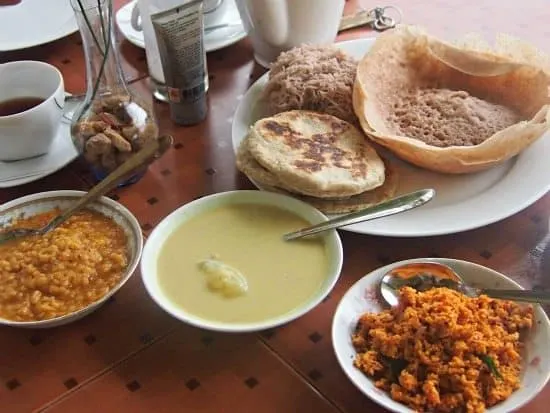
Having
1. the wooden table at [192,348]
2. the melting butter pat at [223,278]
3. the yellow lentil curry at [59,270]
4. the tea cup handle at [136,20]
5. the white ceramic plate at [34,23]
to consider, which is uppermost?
the tea cup handle at [136,20]

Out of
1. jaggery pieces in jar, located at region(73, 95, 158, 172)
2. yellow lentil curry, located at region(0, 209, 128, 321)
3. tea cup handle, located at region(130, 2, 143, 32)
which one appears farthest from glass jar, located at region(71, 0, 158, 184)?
tea cup handle, located at region(130, 2, 143, 32)

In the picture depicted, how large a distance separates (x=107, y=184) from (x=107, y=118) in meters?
0.13

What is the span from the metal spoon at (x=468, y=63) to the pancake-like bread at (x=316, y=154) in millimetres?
255

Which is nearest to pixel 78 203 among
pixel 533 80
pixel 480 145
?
pixel 480 145

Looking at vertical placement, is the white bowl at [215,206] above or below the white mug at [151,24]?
below

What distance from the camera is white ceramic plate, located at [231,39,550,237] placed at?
1.03m

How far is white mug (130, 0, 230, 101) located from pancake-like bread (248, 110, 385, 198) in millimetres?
319

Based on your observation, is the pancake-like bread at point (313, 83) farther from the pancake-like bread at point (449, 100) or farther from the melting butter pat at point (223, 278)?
the melting butter pat at point (223, 278)

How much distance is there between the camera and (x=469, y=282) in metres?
0.93

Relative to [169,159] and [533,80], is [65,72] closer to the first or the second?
[169,159]

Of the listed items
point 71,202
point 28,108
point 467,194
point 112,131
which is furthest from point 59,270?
point 467,194

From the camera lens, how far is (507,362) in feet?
2.69

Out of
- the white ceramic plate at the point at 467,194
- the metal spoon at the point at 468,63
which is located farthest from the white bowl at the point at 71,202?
the metal spoon at the point at 468,63

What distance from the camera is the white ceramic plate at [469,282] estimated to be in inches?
30.6
